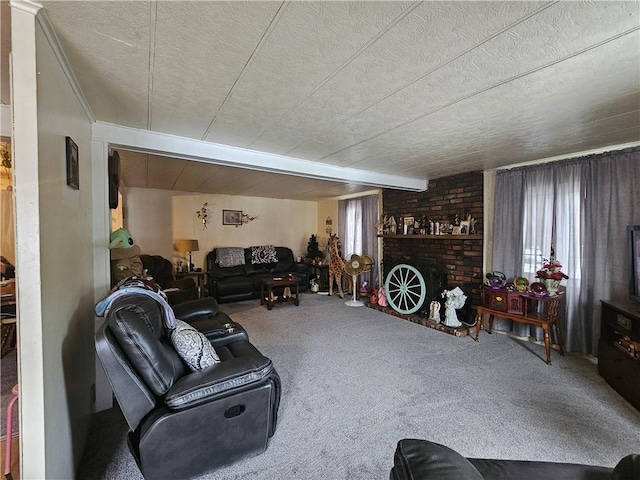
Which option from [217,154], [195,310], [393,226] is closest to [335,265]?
[393,226]

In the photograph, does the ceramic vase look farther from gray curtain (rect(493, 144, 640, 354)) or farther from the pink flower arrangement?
gray curtain (rect(493, 144, 640, 354))

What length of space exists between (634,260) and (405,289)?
8.28ft

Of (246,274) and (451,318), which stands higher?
(246,274)

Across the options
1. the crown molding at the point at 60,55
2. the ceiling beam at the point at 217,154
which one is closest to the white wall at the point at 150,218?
the ceiling beam at the point at 217,154

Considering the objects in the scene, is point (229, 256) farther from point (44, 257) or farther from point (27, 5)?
point (27, 5)

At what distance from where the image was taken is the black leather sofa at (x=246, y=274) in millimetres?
5199

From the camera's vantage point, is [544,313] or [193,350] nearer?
[193,350]

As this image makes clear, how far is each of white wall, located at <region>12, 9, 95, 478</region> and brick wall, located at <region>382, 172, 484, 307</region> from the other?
13.4ft

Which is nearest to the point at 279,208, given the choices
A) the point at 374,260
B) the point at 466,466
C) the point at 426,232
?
the point at 374,260

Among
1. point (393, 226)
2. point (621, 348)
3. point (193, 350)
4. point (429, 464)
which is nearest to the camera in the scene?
point (429, 464)

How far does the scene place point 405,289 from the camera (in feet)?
14.5

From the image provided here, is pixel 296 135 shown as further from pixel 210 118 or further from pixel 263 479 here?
pixel 263 479

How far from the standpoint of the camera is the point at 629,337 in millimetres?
2193

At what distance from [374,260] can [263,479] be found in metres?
4.40
